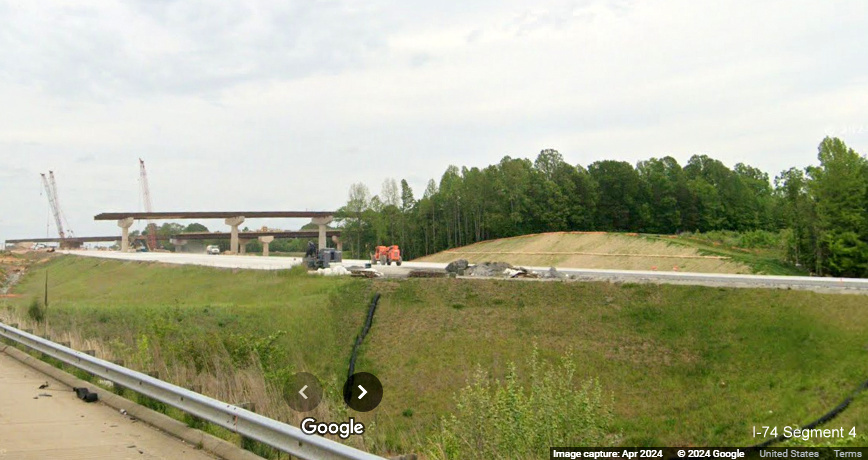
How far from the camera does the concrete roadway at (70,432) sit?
775 cm

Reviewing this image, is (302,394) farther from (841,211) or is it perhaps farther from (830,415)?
(841,211)

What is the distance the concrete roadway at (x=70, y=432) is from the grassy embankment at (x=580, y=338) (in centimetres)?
437

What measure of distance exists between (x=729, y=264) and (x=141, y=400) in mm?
48437

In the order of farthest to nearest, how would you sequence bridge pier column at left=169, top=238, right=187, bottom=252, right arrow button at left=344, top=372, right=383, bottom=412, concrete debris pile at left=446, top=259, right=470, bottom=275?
bridge pier column at left=169, top=238, right=187, bottom=252 → concrete debris pile at left=446, top=259, right=470, bottom=275 → right arrow button at left=344, top=372, right=383, bottom=412

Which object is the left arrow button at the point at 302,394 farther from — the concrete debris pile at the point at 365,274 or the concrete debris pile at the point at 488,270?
the concrete debris pile at the point at 488,270

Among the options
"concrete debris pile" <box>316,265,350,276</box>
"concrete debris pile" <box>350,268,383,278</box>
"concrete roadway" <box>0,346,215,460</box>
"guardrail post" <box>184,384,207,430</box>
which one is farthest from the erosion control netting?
"concrete debris pile" <box>316,265,350,276</box>

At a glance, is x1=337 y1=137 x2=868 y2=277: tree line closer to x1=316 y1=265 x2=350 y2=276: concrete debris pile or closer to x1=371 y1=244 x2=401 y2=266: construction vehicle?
x1=371 y1=244 x2=401 y2=266: construction vehicle

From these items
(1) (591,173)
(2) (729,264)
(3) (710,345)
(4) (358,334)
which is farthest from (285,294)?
(1) (591,173)

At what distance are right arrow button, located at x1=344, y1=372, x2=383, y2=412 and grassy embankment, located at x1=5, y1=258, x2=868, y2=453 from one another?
2.14ft

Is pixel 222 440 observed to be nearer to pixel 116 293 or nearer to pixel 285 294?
pixel 285 294

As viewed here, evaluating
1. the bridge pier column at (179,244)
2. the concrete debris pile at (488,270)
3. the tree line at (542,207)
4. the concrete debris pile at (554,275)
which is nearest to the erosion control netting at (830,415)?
the concrete debris pile at (554,275)

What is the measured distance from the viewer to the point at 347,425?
308 inches

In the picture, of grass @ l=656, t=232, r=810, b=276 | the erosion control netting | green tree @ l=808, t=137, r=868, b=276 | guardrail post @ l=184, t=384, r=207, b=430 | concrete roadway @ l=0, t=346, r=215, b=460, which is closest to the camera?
concrete roadway @ l=0, t=346, r=215, b=460

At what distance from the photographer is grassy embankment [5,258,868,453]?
20031mm
